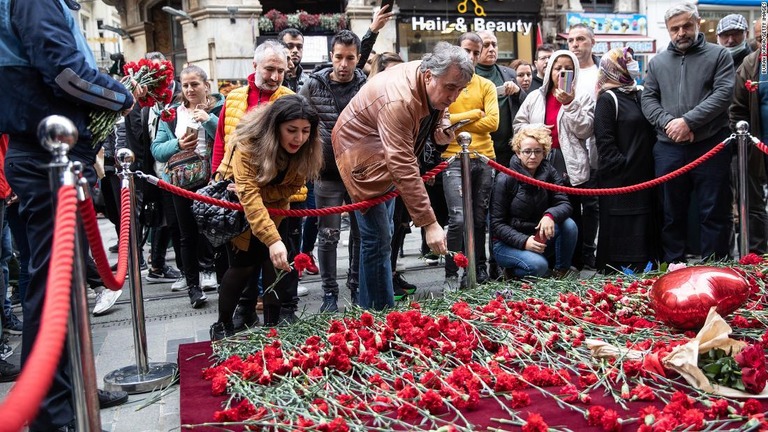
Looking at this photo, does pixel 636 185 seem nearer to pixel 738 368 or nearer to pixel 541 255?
pixel 541 255

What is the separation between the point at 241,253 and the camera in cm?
479

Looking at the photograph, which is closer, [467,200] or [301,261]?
[301,261]

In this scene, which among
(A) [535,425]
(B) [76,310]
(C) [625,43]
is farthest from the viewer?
(C) [625,43]

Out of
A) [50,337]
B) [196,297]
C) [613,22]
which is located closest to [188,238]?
[196,297]

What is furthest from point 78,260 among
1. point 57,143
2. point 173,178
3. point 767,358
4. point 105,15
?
point 105,15

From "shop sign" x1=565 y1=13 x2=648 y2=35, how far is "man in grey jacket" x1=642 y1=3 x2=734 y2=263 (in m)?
15.7

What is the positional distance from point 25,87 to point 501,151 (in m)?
4.63

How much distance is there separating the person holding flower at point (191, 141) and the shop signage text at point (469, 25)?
48.2ft

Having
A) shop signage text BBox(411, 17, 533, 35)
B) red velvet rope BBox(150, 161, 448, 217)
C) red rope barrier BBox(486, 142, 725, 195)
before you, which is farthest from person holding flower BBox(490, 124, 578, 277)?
shop signage text BBox(411, 17, 533, 35)

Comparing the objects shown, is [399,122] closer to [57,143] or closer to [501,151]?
[57,143]

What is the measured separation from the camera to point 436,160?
18.5 feet

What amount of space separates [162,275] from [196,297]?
1.62 m

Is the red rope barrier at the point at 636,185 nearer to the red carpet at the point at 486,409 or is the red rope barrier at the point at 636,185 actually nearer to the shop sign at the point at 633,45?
the red carpet at the point at 486,409

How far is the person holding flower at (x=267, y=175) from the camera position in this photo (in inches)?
178
